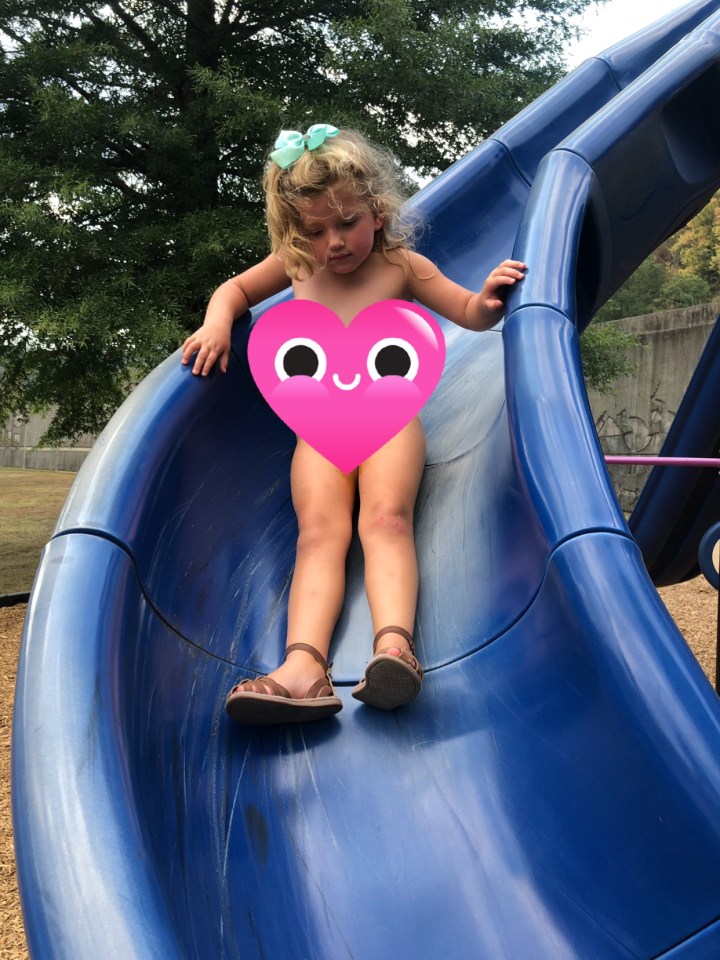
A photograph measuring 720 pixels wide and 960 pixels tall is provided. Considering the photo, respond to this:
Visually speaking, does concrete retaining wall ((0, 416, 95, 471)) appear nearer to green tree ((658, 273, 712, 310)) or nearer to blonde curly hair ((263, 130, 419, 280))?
blonde curly hair ((263, 130, 419, 280))

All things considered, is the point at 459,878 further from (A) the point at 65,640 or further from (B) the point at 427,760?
(A) the point at 65,640

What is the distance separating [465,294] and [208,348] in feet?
1.94

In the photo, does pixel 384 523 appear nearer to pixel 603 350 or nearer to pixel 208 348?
pixel 208 348

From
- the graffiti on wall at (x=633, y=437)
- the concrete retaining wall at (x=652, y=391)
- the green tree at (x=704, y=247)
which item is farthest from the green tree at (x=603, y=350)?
the green tree at (x=704, y=247)

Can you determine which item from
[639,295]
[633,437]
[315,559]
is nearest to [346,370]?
[315,559]

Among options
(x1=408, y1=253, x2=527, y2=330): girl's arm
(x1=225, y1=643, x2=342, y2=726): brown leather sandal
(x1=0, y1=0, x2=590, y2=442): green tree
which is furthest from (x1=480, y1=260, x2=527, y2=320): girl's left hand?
(x1=0, y1=0, x2=590, y2=442): green tree

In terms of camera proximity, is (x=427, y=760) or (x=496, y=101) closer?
(x=427, y=760)

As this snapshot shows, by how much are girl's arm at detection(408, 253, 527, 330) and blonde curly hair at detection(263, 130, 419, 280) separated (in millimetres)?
93

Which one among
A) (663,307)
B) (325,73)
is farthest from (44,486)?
(663,307)

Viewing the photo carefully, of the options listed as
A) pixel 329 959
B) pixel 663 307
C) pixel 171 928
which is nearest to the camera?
pixel 171 928

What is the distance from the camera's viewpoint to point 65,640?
1.09 m

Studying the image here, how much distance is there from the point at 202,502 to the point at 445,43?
4.24 meters

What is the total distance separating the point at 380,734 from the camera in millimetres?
1335

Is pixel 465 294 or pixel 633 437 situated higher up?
pixel 465 294
